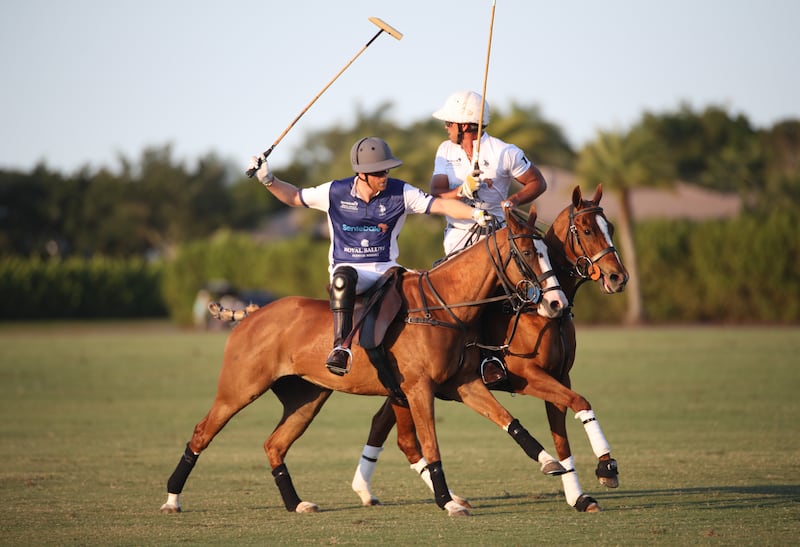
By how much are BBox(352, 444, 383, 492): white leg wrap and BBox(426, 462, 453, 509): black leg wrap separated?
1193 mm

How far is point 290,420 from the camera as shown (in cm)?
1006

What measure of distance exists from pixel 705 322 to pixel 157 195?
56.4 metres

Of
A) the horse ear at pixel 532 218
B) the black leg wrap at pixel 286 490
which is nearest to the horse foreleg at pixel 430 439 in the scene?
the black leg wrap at pixel 286 490

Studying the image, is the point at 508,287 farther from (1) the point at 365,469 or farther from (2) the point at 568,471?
(1) the point at 365,469

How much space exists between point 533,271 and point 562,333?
0.88 meters

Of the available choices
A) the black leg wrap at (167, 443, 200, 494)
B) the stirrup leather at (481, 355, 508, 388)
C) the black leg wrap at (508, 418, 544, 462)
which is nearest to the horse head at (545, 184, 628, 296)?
the stirrup leather at (481, 355, 508, 388)

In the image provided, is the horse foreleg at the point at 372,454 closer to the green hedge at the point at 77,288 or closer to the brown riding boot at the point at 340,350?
the brown riding boot at the point at 340,350

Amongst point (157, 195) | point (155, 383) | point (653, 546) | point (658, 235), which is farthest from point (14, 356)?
point (157, 195)

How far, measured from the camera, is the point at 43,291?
57719 millimetres

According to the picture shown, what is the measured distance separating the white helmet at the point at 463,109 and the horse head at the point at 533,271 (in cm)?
146

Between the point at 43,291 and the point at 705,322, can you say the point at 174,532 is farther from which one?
the point at 43,291

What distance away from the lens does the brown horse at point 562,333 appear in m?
9.18

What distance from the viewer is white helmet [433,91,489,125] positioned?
1023 cm

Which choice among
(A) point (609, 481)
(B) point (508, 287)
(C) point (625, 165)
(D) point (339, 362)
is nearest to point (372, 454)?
(D) point (339, 362)
